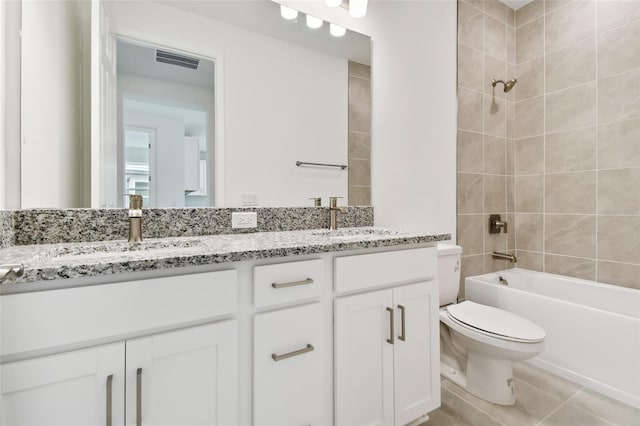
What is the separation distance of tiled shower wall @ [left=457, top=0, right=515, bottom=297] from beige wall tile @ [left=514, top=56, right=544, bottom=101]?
68 mm

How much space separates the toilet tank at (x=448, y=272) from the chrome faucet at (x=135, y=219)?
62.3 inches

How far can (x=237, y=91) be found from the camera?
1467mm

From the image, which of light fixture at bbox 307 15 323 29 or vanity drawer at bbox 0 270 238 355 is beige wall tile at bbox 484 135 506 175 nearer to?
light fixture at bbox 307 15 323 29

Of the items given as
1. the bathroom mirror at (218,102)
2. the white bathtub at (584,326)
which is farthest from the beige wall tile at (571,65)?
the bathroom mirror at (218,102)

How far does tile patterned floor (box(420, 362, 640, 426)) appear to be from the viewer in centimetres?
141

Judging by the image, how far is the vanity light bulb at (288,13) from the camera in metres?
1.58

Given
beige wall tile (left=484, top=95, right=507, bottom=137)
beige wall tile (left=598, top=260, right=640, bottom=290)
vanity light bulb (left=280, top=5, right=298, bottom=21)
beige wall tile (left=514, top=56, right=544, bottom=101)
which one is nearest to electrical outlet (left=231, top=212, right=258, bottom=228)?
vanity light bulb (left=280, top=5, right=298, bottom=21)

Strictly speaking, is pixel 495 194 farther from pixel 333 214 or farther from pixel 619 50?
pixel 333 214

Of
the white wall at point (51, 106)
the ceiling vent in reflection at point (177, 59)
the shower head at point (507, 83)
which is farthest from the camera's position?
the shower head at point (507, 83)

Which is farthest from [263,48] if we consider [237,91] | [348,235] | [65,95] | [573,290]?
[573,290]

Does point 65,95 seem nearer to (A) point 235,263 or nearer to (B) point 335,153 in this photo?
(A) point 235,263

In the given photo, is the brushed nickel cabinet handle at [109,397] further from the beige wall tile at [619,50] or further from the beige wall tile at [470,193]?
the beige wall tile at [619,50]

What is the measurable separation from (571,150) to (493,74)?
81cm

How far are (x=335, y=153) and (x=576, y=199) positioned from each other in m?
1.80
